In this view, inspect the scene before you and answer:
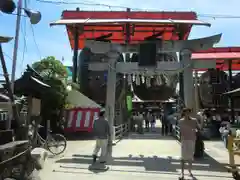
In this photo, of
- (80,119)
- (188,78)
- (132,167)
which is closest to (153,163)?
(132,167)

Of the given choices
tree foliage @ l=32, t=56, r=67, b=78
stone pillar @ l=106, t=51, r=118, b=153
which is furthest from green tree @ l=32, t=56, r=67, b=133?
stone pillar @ l=106, t=51, r=118, b=153

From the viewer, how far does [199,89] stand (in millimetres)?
18562

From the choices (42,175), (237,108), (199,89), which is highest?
(199,89)

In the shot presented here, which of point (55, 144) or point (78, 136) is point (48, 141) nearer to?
point (55, 144)

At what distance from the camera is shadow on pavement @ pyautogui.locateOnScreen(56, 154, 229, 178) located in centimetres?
798

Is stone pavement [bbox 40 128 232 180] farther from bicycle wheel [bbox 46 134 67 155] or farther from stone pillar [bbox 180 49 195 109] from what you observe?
stone pillar [bbox 180 49 195 109]

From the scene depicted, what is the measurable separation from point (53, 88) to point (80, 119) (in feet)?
8.51

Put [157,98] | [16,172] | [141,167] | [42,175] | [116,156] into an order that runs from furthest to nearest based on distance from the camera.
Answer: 1. [157,98]
2. [116,156]
3. [141,167]
4. [42,175]
5. [16,172]

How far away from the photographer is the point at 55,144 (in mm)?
10117

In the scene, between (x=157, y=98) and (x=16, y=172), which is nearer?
(x=16, y=172)

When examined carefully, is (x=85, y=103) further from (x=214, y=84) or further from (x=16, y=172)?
(x=16, y=172)

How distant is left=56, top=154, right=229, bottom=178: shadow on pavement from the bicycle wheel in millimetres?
866

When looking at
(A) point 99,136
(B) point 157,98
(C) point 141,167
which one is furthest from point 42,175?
(B) point 157,98

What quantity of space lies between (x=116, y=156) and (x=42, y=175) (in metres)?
3.18
